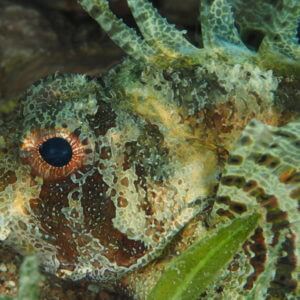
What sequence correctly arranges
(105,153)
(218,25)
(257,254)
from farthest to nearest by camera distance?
(218,25), (105,153), (257,254)

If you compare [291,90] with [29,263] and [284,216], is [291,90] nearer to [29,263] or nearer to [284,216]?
[284,216]

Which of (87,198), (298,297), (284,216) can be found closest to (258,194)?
(284,216)

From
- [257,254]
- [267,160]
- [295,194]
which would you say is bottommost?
[257,254]

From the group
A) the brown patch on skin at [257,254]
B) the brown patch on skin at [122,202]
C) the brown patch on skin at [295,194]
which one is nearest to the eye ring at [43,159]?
the brown patch on skin at [122,202]

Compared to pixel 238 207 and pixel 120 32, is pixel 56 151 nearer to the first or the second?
pixel 120 32

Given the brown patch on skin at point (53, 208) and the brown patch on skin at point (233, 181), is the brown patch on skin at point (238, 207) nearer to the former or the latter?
the brown patch on skin at point (233, 181)

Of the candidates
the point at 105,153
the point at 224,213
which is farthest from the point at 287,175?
the point at 105,153
